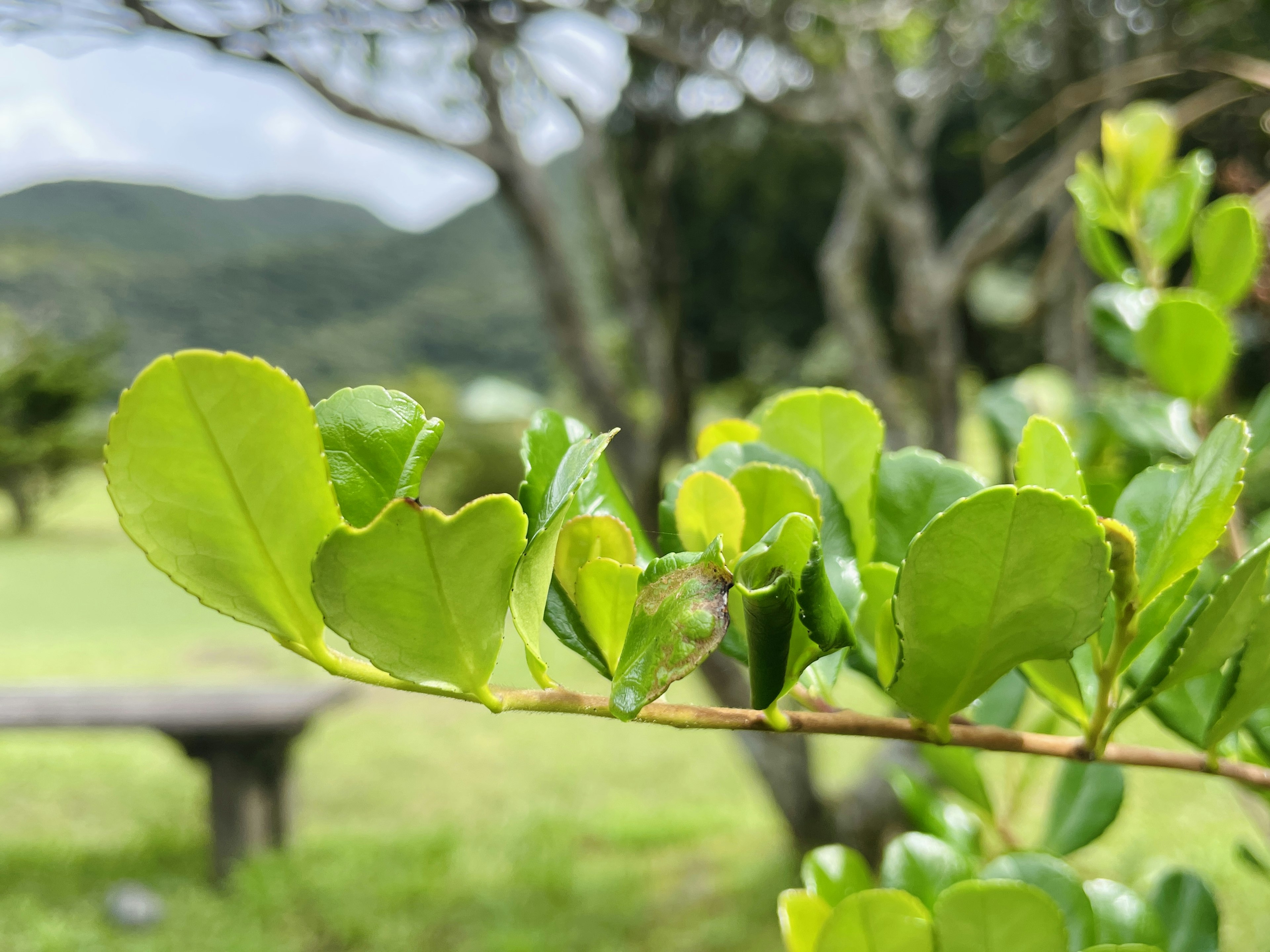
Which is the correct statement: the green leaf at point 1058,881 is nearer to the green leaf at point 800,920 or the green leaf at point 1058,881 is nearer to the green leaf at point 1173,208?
the green leaf at point 800,920

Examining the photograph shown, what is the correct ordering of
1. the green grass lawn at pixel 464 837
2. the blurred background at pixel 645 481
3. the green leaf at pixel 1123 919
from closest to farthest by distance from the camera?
the green leaf at pixel 1123 919
the blurred background at pixel 645 481
the green grass lawn at pixel 464 837

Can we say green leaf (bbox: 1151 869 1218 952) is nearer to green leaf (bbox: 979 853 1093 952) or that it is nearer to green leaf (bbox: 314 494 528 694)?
green leaf (bbox: 979 853 1093 952)

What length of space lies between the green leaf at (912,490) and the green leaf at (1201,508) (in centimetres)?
5

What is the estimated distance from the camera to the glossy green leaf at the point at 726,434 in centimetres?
24

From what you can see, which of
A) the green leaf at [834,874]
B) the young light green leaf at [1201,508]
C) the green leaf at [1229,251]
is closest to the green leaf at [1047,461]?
the young light green leaf at [1201,508]

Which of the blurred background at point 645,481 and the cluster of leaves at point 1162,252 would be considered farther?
the blurred background at point 645,481

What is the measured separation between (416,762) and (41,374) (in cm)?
560

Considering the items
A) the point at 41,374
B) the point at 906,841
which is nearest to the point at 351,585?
the point at 906,841

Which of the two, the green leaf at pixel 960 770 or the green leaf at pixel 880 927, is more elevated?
the green leaf at pixel 880 927

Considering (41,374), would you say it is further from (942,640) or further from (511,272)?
(942,640)

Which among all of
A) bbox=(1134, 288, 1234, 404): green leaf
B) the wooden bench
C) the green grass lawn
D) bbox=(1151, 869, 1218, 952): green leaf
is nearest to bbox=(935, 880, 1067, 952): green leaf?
bbox=(1151, 869, 1218, 952): green leaf

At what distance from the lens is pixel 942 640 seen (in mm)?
157

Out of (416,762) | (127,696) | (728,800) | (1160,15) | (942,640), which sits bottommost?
(416,762)

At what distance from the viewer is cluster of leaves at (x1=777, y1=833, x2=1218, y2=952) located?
0.17m
